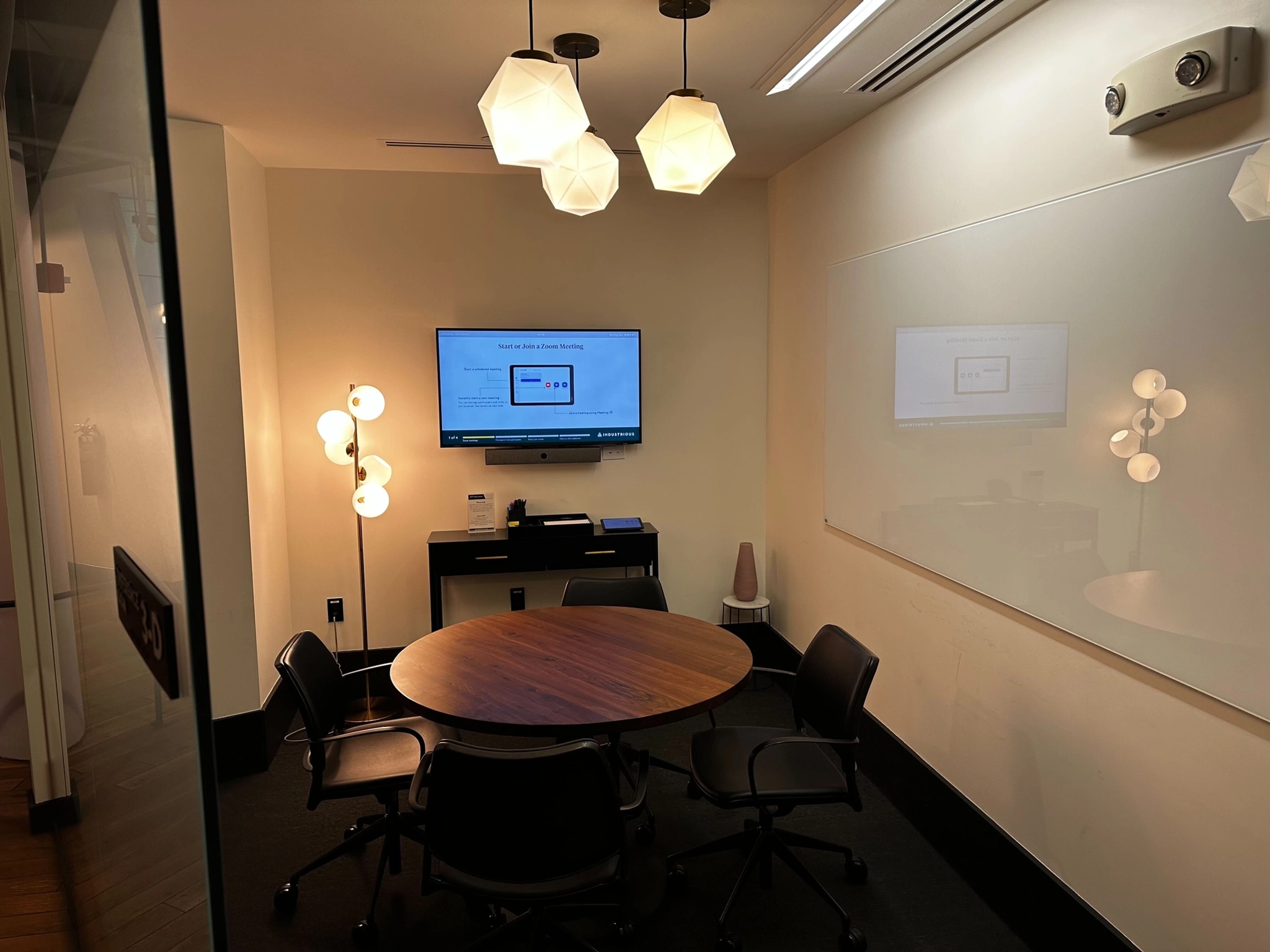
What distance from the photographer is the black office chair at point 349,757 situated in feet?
8.60

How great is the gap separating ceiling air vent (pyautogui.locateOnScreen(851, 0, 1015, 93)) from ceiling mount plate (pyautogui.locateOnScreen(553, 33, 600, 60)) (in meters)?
1.07

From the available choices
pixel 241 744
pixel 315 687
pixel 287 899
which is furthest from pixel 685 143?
pixel 241 744

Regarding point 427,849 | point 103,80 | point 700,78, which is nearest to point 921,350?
point 700,78

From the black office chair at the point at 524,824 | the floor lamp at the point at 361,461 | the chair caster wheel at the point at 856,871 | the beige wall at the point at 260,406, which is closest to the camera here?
the black office chair at the point at 524,824

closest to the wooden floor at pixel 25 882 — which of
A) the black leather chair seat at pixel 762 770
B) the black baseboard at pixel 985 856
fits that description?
the black leather chair seat at pixel 762 770

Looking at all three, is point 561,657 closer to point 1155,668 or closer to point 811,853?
point 811,853

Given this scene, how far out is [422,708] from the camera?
2.43 meters

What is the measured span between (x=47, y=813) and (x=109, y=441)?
197 cm

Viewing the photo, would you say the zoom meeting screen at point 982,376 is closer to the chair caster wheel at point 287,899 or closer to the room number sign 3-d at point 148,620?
the room number sign 3-d at point 148,620

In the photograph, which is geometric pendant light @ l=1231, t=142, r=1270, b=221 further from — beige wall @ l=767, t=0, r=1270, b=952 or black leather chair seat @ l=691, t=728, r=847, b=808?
black leather chair seat @ l=691, t=728, r=847, b=808

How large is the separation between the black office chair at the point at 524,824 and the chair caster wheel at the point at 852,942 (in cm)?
84

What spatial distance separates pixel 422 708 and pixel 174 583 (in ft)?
6.44

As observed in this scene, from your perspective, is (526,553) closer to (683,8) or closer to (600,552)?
(600,552)

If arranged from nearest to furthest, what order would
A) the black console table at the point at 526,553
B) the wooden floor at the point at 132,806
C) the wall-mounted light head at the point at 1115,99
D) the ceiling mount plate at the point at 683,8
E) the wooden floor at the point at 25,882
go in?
the wooden floor at the point at 132,806 < the wooden floor at the point at 25,882 < the wall-mounted light head at the point at 1115,99 < the ceiling mount plate at the point at 683,8 < the black console table at the point at 526,553
